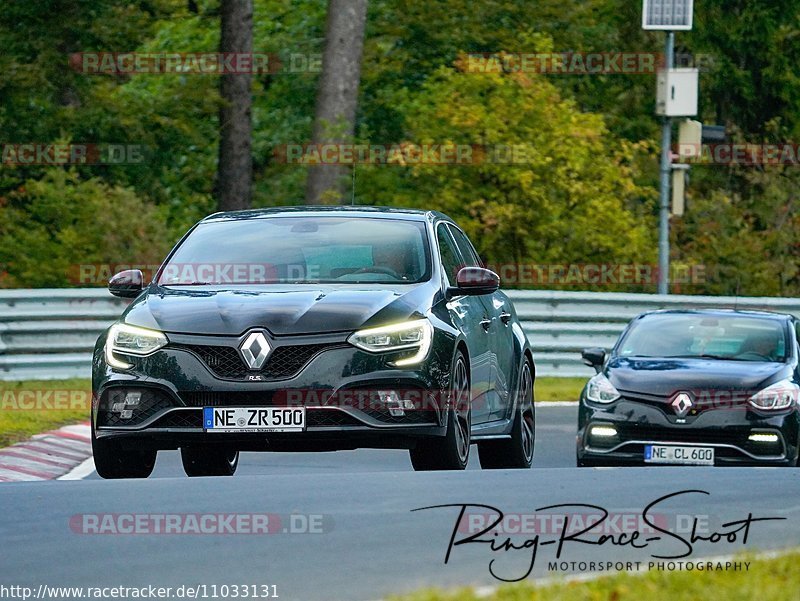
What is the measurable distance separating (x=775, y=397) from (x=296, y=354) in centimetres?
546

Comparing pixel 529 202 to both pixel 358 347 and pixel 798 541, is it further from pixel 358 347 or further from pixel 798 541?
pixel 798 541

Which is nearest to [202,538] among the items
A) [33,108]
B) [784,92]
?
Answer: [33,108]

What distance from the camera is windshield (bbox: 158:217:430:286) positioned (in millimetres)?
11820

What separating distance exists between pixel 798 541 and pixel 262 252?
4.50 metres

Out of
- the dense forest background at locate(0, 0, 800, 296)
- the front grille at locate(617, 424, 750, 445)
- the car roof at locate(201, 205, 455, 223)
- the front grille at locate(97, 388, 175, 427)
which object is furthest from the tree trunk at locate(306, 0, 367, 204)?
the front grille at locate(97, 388, 175, 427)

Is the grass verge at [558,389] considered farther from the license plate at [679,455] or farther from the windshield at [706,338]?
the license plate at [679,455]

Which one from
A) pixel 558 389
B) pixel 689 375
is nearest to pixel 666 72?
pixel 558 389

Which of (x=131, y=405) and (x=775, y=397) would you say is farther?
(x=775, y=397)

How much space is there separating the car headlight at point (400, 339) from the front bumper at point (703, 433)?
14.3ft

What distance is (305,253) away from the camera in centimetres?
1196

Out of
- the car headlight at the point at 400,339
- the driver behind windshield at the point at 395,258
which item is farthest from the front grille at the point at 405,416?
the driver behind windshield at the point at 395,258

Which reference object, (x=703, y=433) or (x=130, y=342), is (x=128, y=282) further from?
(x=703, y=433)

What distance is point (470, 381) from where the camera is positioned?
11.9m

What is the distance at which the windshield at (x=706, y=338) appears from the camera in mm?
15984
